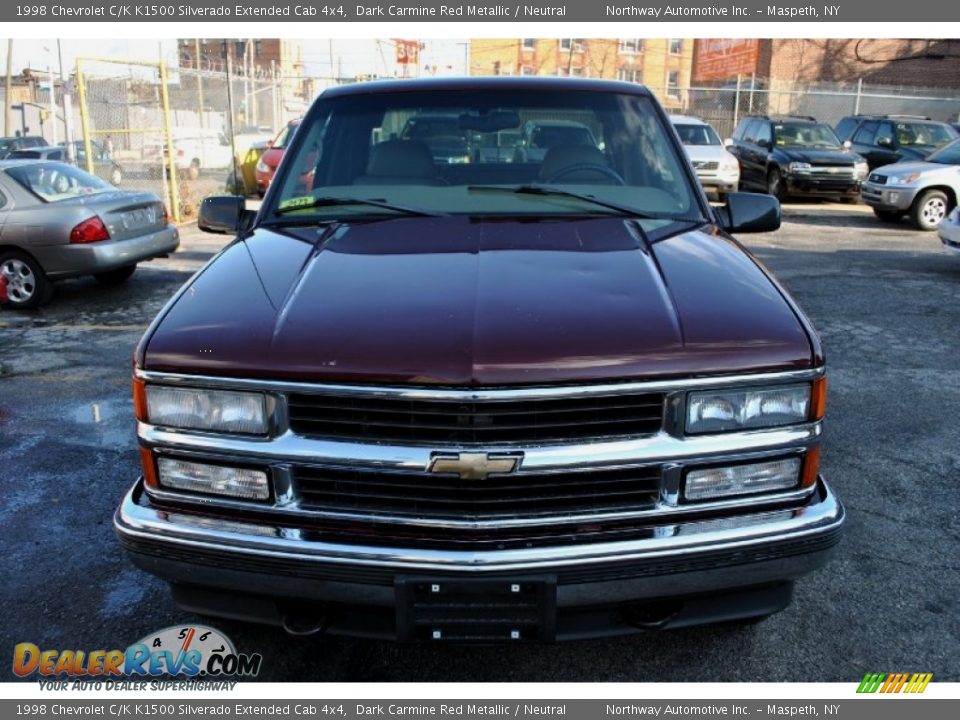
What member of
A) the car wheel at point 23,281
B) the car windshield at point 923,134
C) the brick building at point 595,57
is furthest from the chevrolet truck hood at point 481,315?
the brick building at point 595,57

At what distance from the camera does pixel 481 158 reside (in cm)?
378

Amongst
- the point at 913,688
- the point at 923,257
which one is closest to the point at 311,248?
the point at 913,688

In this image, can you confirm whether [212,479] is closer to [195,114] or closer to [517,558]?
[517,558]

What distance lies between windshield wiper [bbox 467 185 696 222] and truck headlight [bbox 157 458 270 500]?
5.48 ft

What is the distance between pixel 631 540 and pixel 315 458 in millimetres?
912

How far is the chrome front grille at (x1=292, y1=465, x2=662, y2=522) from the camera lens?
2.28m

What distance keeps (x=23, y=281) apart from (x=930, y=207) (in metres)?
13.5

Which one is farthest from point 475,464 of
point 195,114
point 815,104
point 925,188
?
point 815,104

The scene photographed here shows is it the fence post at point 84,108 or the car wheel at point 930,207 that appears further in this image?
the car wheel at point 930,207

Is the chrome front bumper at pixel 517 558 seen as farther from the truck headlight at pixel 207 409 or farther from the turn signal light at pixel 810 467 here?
the truck headlight at pixel 207 409

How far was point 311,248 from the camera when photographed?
9.90ft

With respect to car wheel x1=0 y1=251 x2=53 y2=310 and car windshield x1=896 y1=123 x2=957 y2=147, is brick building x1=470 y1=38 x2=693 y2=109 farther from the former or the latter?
car wheel x1=0 y1=251 x2=53 y2=310

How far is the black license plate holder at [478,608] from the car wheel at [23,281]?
26.0 ft

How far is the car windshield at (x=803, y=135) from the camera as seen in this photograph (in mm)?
17750
